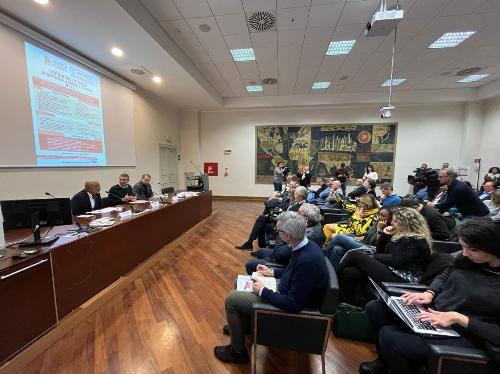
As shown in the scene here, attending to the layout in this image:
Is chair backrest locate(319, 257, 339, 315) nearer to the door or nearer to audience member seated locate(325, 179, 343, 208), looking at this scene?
audience member seated locate(325, 179, 343, 208)

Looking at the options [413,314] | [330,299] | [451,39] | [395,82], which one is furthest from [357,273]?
[395,82]

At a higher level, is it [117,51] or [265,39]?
[265,39]

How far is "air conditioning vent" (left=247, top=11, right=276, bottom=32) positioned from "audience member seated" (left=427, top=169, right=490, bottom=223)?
350cm

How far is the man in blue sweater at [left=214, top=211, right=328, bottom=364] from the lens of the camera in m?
1.39

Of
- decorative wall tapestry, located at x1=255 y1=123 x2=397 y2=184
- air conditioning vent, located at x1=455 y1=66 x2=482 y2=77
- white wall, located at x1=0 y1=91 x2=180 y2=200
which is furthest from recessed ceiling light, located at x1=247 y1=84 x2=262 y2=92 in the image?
air conditioning vent, located at x1=455 y1=66 x2=482 y2=77

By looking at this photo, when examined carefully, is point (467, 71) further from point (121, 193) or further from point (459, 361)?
point (121, 193)

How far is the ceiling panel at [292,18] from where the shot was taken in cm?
343

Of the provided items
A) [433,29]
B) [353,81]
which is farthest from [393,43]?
[353,81]

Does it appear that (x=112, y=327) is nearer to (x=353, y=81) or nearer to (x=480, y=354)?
(x=480, y=354)

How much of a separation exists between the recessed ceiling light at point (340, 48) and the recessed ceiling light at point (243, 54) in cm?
160

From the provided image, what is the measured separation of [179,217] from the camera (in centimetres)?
427

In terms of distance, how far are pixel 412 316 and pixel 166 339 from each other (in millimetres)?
1856

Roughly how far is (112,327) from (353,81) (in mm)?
7454

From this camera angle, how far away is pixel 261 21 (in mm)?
3693
